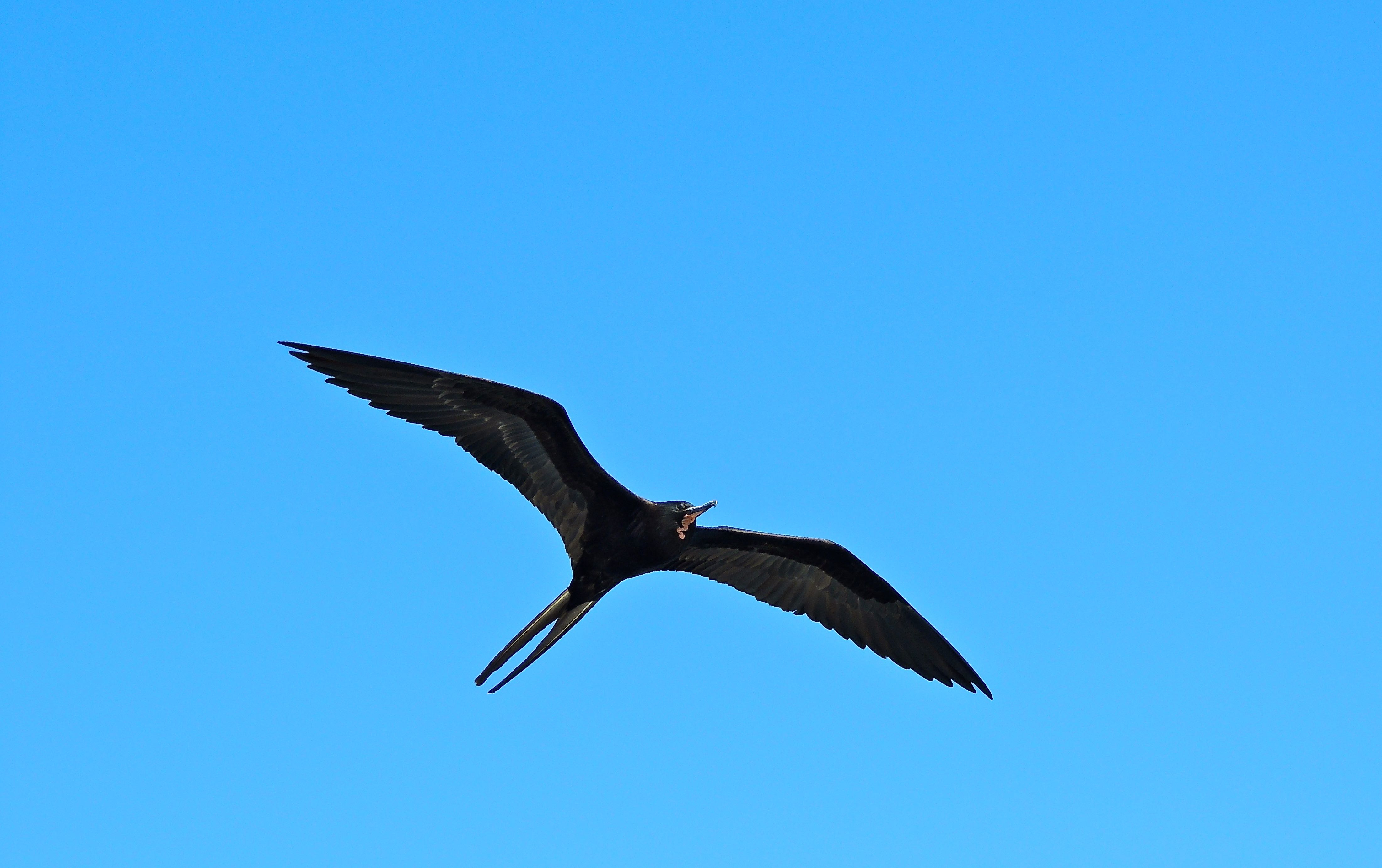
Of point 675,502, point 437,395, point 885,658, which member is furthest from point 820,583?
point 437,395

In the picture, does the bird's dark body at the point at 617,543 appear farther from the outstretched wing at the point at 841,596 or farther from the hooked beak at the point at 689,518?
the outstretched wing at the point at 841,596

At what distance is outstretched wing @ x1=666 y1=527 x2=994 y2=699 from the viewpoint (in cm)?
1367

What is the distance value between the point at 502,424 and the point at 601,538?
4.74 ft

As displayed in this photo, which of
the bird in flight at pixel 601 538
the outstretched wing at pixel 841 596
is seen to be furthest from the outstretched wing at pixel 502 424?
the outstretched wing at pixel 841 596

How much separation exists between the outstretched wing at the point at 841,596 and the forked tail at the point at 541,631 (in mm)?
1790

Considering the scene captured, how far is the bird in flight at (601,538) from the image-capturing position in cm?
1145

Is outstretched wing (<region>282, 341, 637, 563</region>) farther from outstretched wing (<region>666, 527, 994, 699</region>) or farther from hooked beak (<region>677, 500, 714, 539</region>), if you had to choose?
outstretched wing (<region>666, 527, 994, 699</region>)

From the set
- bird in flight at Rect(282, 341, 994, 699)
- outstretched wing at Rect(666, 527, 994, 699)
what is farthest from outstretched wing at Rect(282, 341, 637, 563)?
outstretched wing at Rect(666, 527, 994, 699)

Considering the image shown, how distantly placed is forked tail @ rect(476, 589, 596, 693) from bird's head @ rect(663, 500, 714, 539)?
1.11 meters

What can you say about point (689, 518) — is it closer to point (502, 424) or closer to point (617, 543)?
point (617, 543)

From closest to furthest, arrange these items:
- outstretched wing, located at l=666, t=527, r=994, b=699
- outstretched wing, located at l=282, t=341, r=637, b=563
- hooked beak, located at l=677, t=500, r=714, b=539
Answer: outstretched wing, located at l=282, t=341, r=637, b=563, hooked beak, located at l=677, t=500, r=714, b=539, outstretched wing, located at l=666, t=527, r=994, b=699

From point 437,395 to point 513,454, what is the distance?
0.94 meters

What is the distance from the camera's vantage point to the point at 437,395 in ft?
37.9

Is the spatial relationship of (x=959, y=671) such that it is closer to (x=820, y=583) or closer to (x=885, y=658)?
(x=885, y=658)
